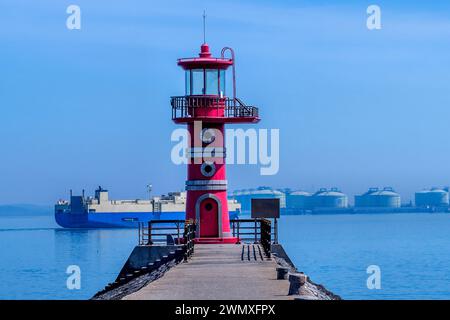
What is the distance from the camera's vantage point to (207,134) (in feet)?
96.5

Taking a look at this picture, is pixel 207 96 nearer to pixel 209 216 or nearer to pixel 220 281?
pixel 209 216

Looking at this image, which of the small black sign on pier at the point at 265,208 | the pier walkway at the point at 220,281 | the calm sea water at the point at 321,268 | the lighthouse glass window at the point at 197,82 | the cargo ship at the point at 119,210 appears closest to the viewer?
the pier walkway at the point at 220,281

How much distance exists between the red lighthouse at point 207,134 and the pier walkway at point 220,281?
145 inches

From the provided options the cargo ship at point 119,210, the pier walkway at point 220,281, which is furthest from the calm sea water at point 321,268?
the cargo ship at point 119,210

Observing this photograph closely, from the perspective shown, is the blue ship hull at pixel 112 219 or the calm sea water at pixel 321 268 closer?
the calm sea water at pixel 321 268

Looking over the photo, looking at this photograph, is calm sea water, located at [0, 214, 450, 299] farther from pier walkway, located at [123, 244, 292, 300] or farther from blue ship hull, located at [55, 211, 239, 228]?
blue ship hull, located at [55, 211, 239, 228]

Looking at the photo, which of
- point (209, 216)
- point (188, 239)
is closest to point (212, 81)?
point (209, 216)

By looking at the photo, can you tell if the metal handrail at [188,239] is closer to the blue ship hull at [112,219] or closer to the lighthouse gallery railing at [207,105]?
the lighthouse gallery railing at [207,105]

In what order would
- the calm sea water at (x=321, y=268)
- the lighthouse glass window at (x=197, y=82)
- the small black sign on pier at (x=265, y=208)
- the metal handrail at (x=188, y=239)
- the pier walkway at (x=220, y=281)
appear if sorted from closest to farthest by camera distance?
the pier walkway at (x=220, y=281) < the metal handrail at (x=188, y=239) < the small black sign on pier at (x=265, y=208) < the lighthouse glass window at (x=197, y=82) < the calm sea water at (x=321, y=268)

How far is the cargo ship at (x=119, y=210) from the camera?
13000 cm

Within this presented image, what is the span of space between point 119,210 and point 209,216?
106133 mm

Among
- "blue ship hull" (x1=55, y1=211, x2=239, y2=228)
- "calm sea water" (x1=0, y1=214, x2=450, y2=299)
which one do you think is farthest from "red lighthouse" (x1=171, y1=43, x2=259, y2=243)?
"blue ship hull" (x1=55, y1=211, x2=239, y2=228)

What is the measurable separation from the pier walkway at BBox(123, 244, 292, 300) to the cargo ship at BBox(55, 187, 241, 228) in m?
103

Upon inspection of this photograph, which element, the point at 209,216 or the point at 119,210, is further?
the point at 119,210
